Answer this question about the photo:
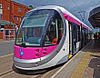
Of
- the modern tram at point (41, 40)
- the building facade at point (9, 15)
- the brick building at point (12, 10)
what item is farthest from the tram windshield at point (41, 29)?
the brick building at point (12, 10)

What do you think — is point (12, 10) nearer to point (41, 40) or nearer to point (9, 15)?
point (9, 15)

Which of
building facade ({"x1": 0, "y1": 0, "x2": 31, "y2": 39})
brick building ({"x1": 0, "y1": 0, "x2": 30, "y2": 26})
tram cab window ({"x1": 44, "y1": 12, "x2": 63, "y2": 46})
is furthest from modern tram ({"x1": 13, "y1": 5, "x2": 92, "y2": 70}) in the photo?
brick building ({"x1": 0, "y1": 0, "x2": 30, "y2": 26})

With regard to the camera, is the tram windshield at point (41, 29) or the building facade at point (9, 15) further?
the building facade at point (9, 15)

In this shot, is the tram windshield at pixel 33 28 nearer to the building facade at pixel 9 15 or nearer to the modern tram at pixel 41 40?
the modern tram at pixel 41 40

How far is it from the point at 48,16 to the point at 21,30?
147 centimetres

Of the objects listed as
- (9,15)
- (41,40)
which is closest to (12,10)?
(9,15)

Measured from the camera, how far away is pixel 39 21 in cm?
511

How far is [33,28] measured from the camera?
202 inches

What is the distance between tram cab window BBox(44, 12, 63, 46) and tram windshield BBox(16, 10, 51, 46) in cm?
32

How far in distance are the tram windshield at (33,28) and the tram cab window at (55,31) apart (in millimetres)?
320

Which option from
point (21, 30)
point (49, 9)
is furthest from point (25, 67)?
point (49, 9)

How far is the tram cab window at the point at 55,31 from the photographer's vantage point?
4.96 m

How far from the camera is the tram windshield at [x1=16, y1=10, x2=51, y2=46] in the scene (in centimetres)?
491

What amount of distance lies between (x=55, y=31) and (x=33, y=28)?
1.01 m
